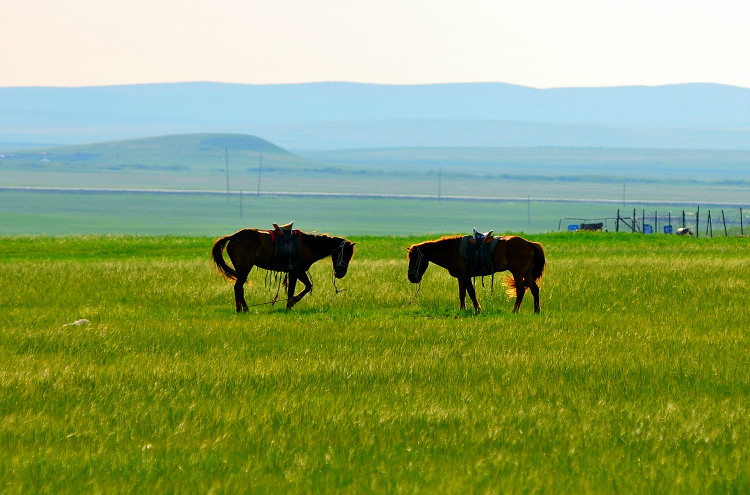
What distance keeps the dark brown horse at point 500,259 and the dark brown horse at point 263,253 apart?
1.41m

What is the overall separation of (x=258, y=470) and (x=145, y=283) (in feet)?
56.8

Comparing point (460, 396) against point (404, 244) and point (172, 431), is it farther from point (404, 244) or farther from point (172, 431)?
point (404, 244)

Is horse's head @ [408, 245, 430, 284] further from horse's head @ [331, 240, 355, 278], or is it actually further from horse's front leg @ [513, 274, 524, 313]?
horse's front leg @ [513, 274, 524, 313]

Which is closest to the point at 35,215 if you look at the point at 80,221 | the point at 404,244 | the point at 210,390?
the point at 80,221

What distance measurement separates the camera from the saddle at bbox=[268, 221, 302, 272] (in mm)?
20000

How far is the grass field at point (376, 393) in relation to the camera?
886cm

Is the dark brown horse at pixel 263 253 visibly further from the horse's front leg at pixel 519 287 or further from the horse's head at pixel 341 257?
the horse's front leg at pixel 519 287

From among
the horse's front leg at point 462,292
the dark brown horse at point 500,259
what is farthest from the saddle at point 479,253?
the horse's front leg at point 462,292

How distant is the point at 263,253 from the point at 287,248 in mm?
486

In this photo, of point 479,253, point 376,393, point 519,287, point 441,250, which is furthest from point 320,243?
point 376,393

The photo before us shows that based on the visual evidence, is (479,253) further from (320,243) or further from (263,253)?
(263,253)

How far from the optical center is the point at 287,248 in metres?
20.0

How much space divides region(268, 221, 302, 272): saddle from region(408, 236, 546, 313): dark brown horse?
7.22 ft

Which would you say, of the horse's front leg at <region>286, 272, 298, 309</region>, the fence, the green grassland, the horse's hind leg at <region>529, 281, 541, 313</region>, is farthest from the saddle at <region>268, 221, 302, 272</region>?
the green grassland
